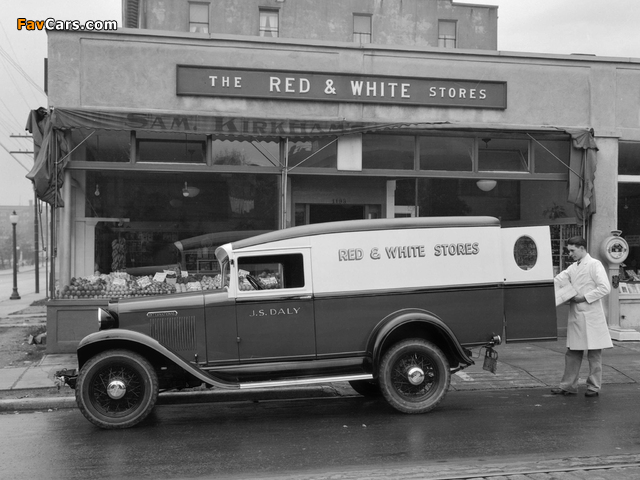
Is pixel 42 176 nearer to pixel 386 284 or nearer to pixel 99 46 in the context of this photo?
pixel 99 46

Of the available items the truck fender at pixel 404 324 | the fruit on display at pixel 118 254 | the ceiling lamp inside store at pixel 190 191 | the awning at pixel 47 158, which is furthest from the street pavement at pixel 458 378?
the ceiling lamp inside store at pixel 190 191

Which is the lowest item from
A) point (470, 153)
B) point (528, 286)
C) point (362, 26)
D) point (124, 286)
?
point (124, 286)

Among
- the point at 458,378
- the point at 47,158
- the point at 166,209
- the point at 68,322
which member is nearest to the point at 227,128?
the point at 166,209

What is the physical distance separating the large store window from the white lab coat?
5600 millimetres

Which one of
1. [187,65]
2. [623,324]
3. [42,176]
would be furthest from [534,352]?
[42,176]

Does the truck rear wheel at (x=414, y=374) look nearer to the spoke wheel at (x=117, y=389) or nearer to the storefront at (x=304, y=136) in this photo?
the spoke wheel at (x=117, y=389)

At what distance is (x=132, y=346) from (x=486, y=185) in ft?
27.0

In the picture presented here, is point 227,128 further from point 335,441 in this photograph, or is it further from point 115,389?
point 335,441

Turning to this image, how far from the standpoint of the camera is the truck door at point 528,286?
7.22 m

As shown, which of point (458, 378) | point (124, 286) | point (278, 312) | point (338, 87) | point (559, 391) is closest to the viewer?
point (278, 312)

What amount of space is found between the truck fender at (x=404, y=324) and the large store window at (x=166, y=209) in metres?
5.22

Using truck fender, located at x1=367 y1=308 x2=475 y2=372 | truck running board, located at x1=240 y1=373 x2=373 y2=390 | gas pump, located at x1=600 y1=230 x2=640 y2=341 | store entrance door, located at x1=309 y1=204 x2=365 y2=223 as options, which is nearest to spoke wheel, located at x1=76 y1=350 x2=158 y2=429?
truck running board, located at x1=240 y1=373 x2=373 y2=390

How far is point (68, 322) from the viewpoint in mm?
10484

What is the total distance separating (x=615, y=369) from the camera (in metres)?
Result: 9.23
